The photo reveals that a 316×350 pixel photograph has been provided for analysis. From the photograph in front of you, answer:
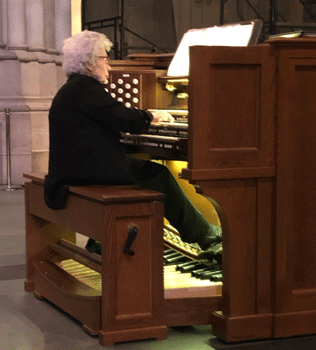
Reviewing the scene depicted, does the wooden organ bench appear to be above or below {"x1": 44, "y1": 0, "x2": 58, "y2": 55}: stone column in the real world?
below

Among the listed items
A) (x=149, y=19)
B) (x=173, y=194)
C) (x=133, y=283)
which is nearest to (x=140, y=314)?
(x=133, y=283)

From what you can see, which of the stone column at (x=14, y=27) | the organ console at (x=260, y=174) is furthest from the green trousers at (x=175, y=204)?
the stone column at (x=14, y=27)

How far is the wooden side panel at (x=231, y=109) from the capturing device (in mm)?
3518

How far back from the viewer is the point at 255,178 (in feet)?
12.1

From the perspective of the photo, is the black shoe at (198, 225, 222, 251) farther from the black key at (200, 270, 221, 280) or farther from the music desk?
the music desk

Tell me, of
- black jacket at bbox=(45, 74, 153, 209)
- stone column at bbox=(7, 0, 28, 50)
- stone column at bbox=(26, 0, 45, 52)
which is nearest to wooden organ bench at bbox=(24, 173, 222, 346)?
black jacket at bbox=(45, 74, 153, 209)

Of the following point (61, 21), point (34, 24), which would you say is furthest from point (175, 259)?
point (61, 21)

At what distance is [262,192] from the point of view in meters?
3.70

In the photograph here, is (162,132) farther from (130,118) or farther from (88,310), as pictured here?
(88,310)

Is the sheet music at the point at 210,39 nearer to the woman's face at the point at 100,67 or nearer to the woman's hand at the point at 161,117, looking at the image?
the woman's hand at the point at 161,117

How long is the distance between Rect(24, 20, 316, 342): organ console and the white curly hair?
70 cm

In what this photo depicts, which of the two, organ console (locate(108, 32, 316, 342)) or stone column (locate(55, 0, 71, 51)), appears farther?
stone column (locate(55, 0, 71, 51))

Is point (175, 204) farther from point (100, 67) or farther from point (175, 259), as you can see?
point (100, 67)

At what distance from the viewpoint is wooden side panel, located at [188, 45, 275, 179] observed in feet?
11.5
